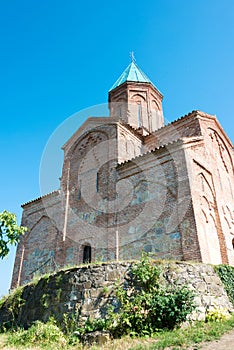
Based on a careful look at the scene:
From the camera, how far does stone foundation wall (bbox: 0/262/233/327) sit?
287 inches

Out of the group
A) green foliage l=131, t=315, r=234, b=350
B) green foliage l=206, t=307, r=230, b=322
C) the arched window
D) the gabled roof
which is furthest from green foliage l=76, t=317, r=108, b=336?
the gabled roof

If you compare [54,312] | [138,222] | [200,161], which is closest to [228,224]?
[200,161]

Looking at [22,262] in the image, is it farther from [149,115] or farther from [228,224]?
[149,115]

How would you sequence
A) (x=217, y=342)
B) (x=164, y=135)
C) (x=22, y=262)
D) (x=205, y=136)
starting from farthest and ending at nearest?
(x=164, y=135), (x=22, y=262), (x=205, y=136), (x=217, y=342)

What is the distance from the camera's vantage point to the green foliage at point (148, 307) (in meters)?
6.66

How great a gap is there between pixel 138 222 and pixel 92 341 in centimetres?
604

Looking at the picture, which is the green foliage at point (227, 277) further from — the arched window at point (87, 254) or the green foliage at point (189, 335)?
the arched window at point (87, 254)

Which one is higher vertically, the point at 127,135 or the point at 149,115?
the point at 149,115

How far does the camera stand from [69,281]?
776cm

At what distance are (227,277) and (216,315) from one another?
1683 millimetres

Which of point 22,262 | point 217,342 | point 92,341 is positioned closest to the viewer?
point 217,342

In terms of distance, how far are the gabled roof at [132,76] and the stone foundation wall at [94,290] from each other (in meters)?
16.1

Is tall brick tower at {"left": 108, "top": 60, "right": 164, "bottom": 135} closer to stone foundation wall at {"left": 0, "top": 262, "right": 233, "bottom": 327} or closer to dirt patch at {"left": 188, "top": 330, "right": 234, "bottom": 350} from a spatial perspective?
stone foundation wall at {"left": 0, "top": 262, "right": 233, "bottom": 327}

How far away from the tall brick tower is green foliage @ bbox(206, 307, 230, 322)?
1302 cm
